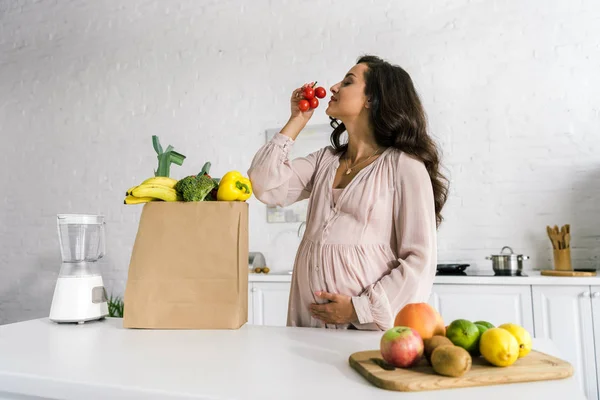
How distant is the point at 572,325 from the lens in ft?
8.32

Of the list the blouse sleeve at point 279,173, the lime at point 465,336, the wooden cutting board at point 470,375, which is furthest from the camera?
the blouse sleeve at point 279,173

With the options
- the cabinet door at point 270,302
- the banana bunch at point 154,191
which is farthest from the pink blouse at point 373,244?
the cabinet door at point 270,302

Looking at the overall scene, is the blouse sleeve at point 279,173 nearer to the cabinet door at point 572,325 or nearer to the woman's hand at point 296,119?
the woman's hand at point 296,119

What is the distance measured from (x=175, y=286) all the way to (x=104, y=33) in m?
3.70

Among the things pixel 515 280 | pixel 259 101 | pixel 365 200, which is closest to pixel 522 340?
pixel 365 200

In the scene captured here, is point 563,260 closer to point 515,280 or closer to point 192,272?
point 515,280

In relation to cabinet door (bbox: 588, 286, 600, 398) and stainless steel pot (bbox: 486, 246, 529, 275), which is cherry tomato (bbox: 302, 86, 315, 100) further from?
cabinet door (bbox: 588, 286, 600, 398)

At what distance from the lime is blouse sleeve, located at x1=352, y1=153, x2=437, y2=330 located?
424mm

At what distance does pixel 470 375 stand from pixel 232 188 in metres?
0.80

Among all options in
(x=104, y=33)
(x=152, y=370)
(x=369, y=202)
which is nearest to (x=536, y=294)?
(x=369, y=202)

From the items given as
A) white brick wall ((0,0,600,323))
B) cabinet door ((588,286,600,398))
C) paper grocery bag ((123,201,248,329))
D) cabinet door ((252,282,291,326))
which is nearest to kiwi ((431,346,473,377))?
paper grocery bag ((123,201,248,329))

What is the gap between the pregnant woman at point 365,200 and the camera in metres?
1.36

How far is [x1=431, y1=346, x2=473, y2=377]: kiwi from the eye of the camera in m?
0.78

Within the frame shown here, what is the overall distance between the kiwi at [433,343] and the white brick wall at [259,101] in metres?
2.49
